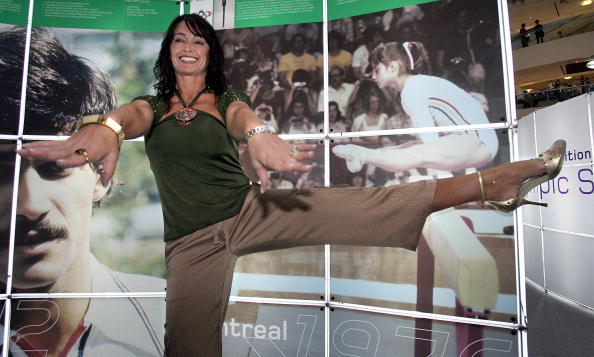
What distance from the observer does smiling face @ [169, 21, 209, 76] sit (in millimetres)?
1805

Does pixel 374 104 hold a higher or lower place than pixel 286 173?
higher

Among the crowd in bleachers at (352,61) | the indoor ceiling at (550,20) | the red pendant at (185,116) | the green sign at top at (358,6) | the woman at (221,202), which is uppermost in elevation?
the indoor ceiling at (550,20)

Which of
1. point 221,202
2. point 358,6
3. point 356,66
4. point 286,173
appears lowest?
point 221,202

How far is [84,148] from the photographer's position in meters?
1.23

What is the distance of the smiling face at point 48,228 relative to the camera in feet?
9.29

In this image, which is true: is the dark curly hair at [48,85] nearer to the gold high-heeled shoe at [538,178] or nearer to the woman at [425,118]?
Answer: the woman at [425,118]

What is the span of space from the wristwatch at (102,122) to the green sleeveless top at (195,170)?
257 millimetres

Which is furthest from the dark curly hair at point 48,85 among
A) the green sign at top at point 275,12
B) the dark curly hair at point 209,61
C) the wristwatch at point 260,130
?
the wristwatch at point 260,130

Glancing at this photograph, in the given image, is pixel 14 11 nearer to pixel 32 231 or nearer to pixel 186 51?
pixel 32 231

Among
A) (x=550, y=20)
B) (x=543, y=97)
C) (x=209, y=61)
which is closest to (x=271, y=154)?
(x=209, y=61)

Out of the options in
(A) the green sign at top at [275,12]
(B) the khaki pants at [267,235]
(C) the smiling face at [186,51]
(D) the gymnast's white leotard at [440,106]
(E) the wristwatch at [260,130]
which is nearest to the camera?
(E) the wristwatch at [260,130]

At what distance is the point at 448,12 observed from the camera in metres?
2.58

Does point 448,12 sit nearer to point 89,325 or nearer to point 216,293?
point 216,293

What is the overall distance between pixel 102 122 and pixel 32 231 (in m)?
2.08
